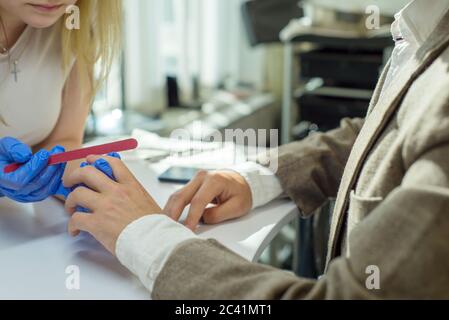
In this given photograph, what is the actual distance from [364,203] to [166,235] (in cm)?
23

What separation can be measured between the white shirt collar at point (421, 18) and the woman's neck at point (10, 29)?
71 centimetres

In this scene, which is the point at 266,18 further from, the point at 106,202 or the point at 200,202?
the point at 106,202

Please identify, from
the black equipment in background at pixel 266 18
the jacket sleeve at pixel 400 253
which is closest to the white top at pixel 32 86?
the jacket sleeve at pixel 400 253

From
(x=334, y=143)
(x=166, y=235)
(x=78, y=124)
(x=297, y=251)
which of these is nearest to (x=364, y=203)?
(x=166, y=235)

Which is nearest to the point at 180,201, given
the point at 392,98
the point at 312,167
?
the point at 312,167

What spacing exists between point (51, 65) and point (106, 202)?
491 mm

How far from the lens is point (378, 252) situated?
0.54 metres

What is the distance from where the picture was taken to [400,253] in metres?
0.53

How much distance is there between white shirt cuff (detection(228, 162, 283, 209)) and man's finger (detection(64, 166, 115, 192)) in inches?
10.6

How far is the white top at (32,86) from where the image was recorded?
106 centimetres

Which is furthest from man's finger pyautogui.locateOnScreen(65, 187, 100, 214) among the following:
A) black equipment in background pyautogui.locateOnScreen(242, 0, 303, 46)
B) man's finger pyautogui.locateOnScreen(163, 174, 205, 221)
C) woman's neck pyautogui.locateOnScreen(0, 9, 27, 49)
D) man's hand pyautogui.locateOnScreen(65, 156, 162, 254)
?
black equipment in background pyautogui.locateOnScreen(242, 0, 303, 46)

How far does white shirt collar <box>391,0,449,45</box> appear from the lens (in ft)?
2.23

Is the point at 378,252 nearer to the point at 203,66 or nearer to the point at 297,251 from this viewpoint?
the point at 297,251

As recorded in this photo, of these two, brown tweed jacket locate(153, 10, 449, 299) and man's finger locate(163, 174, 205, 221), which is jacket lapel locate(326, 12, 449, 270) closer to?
brown tweed jacket locate(153, 10, 449, 299)
